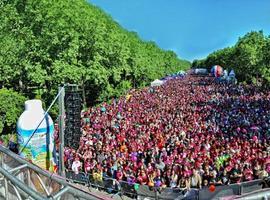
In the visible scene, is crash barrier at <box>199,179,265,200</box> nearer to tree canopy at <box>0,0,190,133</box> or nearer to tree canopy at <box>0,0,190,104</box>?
tree canopy at <box>0,0,190,133</box>

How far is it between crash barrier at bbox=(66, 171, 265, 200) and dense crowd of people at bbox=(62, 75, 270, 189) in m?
0.32

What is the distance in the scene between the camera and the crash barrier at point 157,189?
46.9 feet

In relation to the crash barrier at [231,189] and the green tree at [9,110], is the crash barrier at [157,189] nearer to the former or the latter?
the crash barrier at [231,189]

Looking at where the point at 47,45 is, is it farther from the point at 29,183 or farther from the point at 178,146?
the point at 29,183

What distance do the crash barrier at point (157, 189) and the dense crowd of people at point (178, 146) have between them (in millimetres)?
321

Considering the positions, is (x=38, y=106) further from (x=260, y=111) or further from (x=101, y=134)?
(x=260, y=111)

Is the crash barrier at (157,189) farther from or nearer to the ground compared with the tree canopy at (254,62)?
nearer to the ground

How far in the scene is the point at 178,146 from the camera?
20.7 m

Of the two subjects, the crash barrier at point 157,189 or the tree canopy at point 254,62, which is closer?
the crash barrier at point 157,189

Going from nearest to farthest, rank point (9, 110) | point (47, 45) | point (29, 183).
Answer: point (29, 183) → point (9, 110) → point (47, 45)

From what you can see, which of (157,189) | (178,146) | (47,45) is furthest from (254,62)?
(157,189)

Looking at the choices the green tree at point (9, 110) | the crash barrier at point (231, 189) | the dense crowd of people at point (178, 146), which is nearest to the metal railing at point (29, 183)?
the crash barrier at point (231, 189)

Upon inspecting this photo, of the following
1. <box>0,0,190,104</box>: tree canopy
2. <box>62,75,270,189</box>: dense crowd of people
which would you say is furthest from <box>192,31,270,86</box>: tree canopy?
<box>62,75,270,189</box>: dense crowd of people

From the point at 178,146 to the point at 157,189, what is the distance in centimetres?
538
